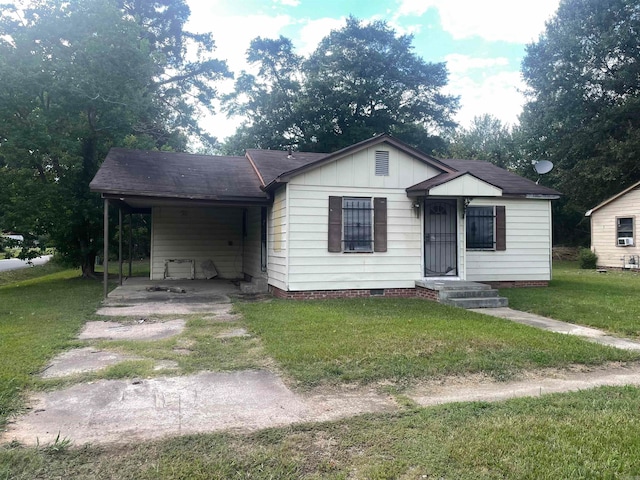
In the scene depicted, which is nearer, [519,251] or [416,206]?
[416,206]

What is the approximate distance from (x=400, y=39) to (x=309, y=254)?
26.4 m

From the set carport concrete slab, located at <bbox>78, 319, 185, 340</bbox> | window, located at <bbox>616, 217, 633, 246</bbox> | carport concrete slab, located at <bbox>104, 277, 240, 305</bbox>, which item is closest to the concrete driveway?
carport concrete slab, located at <bbox>78, 319, 185, 340</bbox>

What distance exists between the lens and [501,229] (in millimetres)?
12102

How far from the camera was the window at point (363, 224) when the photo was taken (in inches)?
403

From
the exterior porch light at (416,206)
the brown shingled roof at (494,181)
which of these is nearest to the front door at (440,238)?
the exterior porch light at (416,206)

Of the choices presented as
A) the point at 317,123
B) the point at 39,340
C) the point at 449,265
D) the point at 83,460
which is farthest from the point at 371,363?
the point at 317,123

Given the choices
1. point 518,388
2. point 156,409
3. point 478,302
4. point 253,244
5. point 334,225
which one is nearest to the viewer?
point 156,409

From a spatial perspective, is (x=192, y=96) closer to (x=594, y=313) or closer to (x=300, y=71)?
(x=300, y=71)

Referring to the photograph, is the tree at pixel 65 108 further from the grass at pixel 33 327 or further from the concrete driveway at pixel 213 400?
the concrete driveway at pixel 213 400

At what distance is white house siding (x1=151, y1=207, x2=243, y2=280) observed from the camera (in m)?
14.6

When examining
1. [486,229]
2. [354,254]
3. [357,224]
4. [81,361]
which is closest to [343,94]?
[486,229]

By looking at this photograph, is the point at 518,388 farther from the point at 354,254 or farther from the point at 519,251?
the point at 519,251

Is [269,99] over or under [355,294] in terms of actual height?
over

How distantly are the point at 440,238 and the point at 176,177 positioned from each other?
264 inches
